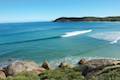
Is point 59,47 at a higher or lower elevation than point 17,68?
lower

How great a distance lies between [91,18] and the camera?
186750 mm

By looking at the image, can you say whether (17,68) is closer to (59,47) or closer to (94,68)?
(94,68)

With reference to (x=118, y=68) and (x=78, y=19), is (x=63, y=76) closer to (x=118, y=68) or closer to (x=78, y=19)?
(x=118, y=68)

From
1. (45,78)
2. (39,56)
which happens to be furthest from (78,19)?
(45,78)

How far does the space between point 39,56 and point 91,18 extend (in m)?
167

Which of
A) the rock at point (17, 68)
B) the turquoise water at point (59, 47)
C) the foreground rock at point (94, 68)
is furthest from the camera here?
the turquoise water at point (59, 47)

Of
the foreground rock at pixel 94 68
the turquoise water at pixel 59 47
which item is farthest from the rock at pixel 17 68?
the turquoise water at pixel 59 47

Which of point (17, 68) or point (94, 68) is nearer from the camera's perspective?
point (94, 68)

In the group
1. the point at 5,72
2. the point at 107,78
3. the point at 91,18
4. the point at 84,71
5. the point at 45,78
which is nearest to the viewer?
the point at 107,78

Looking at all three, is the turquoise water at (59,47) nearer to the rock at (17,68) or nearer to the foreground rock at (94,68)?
the rock at (17,68)

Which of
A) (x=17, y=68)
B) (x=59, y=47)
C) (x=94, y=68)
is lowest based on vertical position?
(x=59, y=47)

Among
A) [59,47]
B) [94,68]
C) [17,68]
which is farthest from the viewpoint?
[59,47]

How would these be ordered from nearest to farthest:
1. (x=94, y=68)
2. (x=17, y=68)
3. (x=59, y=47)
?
(x=94, y=68) < (x=17, y=68) < (x=59, y=47)

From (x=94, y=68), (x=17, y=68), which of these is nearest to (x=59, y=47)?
(x=17, y=68)
